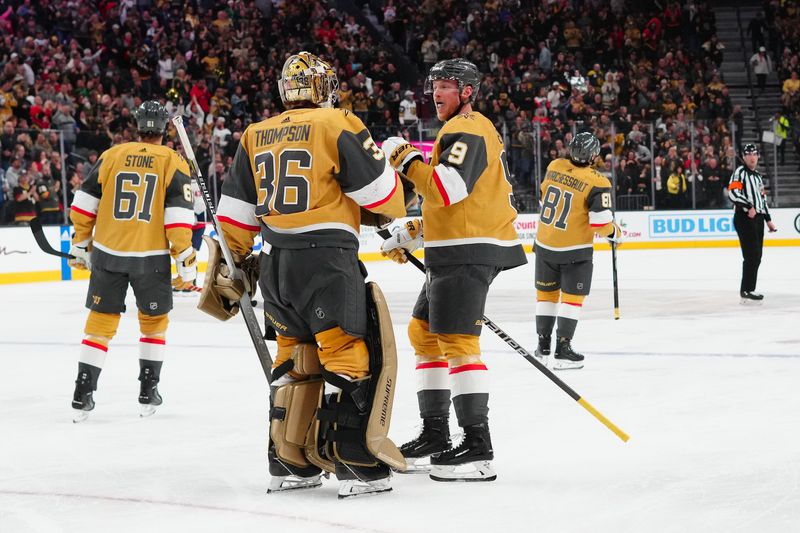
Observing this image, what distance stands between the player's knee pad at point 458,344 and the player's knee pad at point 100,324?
6.29 ft

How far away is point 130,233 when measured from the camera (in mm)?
4980

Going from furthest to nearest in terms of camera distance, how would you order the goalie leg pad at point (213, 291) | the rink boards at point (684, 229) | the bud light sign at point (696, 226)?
the bud light sign at point (696, 226), the rink boards at point (684, 229), the goalie leg pad at point (213, 291)

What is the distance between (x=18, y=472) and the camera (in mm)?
3877

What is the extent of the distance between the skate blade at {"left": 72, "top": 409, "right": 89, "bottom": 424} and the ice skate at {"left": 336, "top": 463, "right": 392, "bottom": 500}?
73.1 inches

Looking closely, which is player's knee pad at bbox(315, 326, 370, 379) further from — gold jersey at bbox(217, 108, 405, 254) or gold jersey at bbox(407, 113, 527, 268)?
gold jersey at bbox(407, 113, 527, 268)

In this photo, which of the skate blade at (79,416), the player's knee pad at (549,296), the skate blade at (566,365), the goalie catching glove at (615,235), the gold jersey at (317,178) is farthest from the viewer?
the goalie catching glove at (615,235)

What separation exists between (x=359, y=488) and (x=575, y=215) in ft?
11.1

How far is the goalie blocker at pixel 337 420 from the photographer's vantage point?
3.46 m

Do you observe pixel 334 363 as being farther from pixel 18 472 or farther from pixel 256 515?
pixel 18 472

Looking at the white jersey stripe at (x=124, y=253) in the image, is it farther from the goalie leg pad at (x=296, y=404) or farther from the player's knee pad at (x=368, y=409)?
the player's knee pad at (x=368, y=409)

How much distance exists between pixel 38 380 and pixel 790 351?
444cm

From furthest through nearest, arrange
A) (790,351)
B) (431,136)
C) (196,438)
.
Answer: (431,136) < (790,351) < (196,438)

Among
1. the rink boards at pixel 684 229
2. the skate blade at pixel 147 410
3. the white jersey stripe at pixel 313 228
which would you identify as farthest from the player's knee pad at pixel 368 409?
the rink boards at pixel 684 229

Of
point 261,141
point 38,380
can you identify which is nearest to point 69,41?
point 38,380
